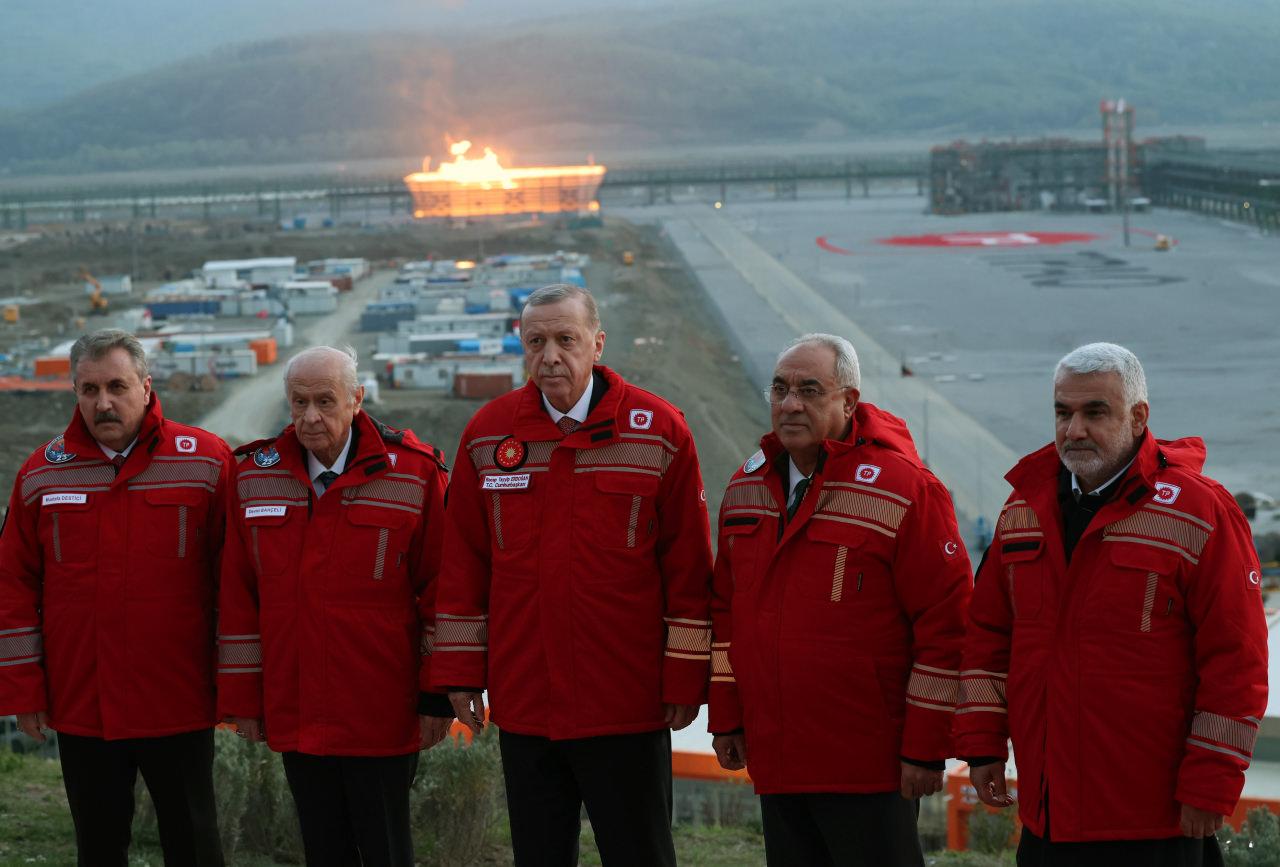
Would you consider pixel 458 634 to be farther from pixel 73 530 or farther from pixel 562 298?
pixel 73 530

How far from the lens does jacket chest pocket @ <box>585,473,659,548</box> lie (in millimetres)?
4699

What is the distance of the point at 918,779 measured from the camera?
439 cm

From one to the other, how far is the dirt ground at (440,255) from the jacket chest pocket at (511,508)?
21.3 meters

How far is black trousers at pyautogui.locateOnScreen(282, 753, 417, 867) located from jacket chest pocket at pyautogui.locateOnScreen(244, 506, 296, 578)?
0.58 metres

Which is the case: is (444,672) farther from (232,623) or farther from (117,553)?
(117,553)

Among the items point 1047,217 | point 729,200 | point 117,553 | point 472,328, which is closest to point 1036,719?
point 117,553

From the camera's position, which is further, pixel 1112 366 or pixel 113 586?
pixel 113 586

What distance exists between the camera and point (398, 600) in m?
5.02

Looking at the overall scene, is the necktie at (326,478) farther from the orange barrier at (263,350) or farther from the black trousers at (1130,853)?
the orange barrier at (263,350)

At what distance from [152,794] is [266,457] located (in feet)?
3.76

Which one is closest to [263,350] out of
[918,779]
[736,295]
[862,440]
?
[736,295]

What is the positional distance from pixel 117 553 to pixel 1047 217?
3600 inches

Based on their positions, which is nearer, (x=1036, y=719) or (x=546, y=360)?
(x=1036, y=719)

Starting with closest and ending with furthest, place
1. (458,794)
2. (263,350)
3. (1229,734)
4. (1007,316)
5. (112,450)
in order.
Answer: (1229,734) < (112,450) < (458,794) < (263,350) < (1007,316)
